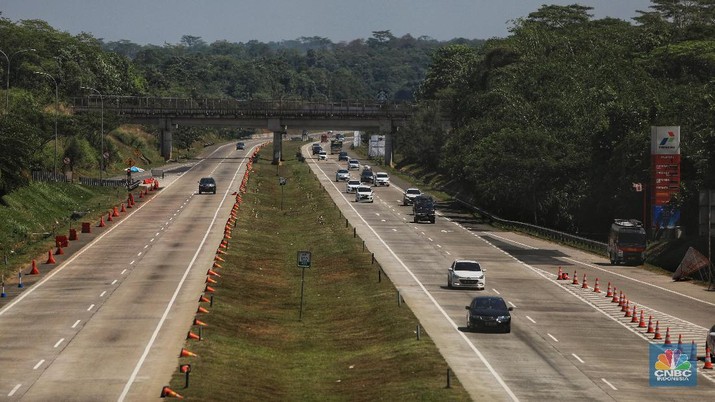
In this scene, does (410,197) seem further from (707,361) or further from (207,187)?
(707,361)

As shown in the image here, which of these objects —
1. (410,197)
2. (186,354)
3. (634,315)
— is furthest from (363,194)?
(186,354)

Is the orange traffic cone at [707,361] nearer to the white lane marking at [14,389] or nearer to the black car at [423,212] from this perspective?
the white lane marking at [14,389]

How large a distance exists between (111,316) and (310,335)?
8.60 meters

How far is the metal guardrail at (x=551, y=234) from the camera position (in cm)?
10053

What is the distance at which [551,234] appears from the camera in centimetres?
11069

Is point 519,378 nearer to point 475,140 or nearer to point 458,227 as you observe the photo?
point 458,227

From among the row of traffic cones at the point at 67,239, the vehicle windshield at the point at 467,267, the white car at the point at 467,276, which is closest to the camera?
the white car at the point at 467,276

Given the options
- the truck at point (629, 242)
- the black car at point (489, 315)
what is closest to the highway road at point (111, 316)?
the black car at point (489, 315)

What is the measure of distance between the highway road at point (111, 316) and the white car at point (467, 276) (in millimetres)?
13078

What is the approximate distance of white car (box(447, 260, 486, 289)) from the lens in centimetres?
7288

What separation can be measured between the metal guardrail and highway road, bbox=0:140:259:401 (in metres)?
25.0

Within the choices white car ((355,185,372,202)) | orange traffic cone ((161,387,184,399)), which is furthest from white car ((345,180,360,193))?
orange traffic cone ((161,387,184,399))

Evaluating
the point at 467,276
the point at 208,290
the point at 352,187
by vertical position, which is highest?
the point at 352,187

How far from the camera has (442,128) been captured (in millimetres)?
192875
